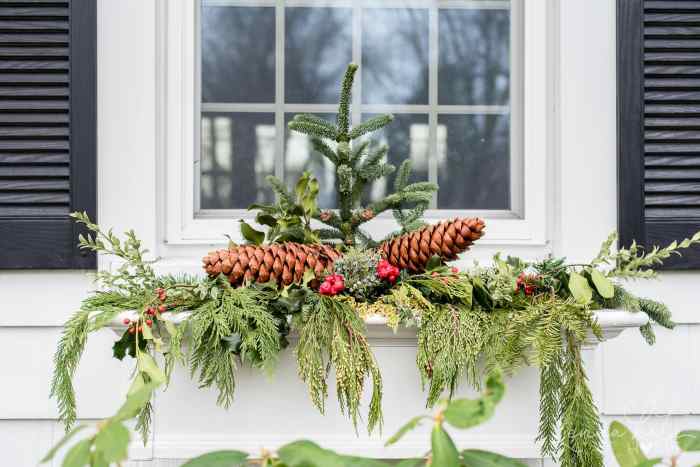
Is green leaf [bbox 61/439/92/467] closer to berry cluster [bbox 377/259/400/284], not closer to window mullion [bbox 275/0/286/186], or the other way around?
berry cluster [bbox 377/259/400/284]

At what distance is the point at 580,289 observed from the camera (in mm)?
988

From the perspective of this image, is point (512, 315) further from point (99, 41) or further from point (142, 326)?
point (99, 41)

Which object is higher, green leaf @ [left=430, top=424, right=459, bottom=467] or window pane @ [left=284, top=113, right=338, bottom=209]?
window pane @ [left=284, top=113, right=338, bottom=209]

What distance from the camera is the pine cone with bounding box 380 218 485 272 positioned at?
1.03 metres

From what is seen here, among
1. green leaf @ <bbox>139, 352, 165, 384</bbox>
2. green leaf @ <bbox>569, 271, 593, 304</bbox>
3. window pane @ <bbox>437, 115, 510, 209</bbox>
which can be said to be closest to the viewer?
green leaf @ <bbox>139, 352, 165, 384</bbox>

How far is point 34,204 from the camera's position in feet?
3.91

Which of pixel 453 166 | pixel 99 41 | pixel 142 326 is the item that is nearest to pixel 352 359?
pixel 142 326

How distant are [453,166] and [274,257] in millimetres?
520

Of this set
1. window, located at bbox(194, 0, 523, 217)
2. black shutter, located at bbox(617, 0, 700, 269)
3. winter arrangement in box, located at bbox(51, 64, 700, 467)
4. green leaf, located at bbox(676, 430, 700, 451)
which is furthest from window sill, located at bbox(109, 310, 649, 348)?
green leaf, located at bbox(676, 430, 700, 451)

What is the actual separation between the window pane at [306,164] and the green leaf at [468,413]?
94 cm

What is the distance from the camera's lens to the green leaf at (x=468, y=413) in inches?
15.1

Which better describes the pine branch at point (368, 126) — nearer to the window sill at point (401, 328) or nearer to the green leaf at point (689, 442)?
the window sill at point (401, 328)

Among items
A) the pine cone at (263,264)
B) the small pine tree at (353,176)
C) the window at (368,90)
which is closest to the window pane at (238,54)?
the window at (368,90)

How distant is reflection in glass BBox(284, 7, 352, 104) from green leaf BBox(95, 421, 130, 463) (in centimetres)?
101
